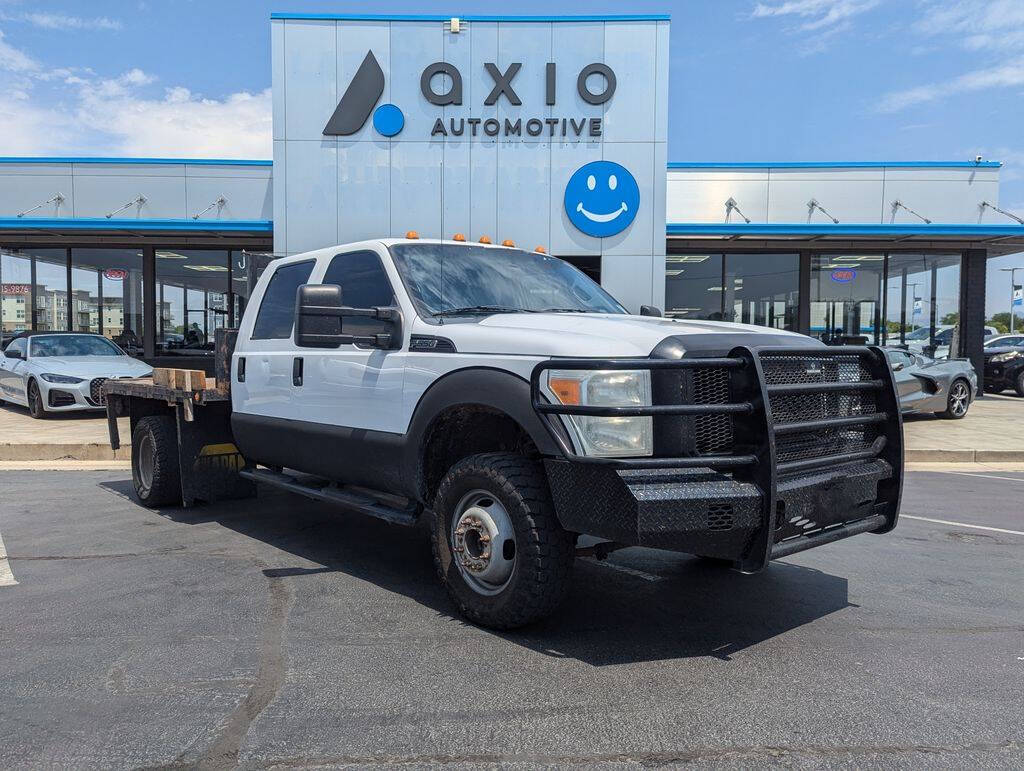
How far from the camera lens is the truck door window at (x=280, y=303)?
5.76 m

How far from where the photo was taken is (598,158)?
52.5 ft

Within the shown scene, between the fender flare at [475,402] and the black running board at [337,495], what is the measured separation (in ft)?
0.66

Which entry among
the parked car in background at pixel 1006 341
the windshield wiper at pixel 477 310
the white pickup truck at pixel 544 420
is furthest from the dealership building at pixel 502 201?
the windshield wiper at pixel 477 310

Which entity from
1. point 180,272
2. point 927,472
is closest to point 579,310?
point 927,472

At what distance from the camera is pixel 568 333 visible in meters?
4.01

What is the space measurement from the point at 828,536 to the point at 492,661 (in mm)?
1690

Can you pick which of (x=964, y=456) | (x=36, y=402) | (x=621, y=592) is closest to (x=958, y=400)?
(x=964, y=456)

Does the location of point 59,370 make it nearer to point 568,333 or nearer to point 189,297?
point 189,297

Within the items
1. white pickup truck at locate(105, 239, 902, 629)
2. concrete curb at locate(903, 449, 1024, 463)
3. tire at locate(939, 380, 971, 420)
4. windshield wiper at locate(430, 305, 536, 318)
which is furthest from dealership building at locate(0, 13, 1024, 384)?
windshield wiper at locate(430, 305, 536, 318)

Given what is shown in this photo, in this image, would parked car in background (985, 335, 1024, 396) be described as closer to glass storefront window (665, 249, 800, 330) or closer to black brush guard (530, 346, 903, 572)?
glass storefront window (665, 249, 800, 330)

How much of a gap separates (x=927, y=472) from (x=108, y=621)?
30.3 ft

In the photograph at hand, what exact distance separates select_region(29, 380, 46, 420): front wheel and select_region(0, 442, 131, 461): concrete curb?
2.84m

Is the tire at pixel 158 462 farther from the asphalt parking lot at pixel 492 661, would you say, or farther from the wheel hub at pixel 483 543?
the wheel hub at pixel 483 543

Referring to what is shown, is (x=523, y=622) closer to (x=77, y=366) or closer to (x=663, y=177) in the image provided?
(x=77, y=366)
